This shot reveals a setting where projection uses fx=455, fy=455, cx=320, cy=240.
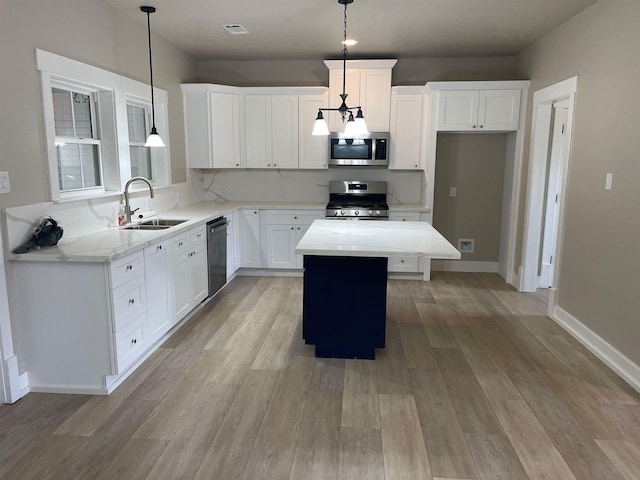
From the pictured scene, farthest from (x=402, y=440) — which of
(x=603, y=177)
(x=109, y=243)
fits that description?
(x=603, y=177)

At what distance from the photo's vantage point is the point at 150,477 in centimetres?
205

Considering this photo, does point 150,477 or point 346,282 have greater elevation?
point 346,282

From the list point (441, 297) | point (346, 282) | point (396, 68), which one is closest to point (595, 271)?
point (441, 297)

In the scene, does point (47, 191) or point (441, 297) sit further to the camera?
point (441, 297)

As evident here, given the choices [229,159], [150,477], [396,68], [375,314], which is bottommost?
[150,477]

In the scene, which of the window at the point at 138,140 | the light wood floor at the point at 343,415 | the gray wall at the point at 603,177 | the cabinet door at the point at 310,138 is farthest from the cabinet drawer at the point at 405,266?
the window at the point at 138,140

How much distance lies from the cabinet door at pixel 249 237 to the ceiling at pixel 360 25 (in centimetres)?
187

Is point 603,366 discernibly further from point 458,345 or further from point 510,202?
point 510,202

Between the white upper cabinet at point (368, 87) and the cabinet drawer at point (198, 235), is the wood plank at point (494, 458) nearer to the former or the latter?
the cabinet drawer at point (198, 235)

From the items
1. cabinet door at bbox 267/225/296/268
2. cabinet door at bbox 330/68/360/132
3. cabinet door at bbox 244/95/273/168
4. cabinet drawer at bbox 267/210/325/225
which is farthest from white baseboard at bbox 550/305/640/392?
cabinet door at bbox 244/95/273/168

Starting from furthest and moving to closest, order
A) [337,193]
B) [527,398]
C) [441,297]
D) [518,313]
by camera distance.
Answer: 1. [337,193]
2. [441,297]
3. [518,313]
4. [527,398]

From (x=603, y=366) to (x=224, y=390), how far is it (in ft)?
8.58

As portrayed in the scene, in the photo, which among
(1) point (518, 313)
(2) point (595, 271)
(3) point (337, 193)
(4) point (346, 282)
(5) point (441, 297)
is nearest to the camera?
(4) point (346, 282)

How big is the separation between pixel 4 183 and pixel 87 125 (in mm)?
1194
